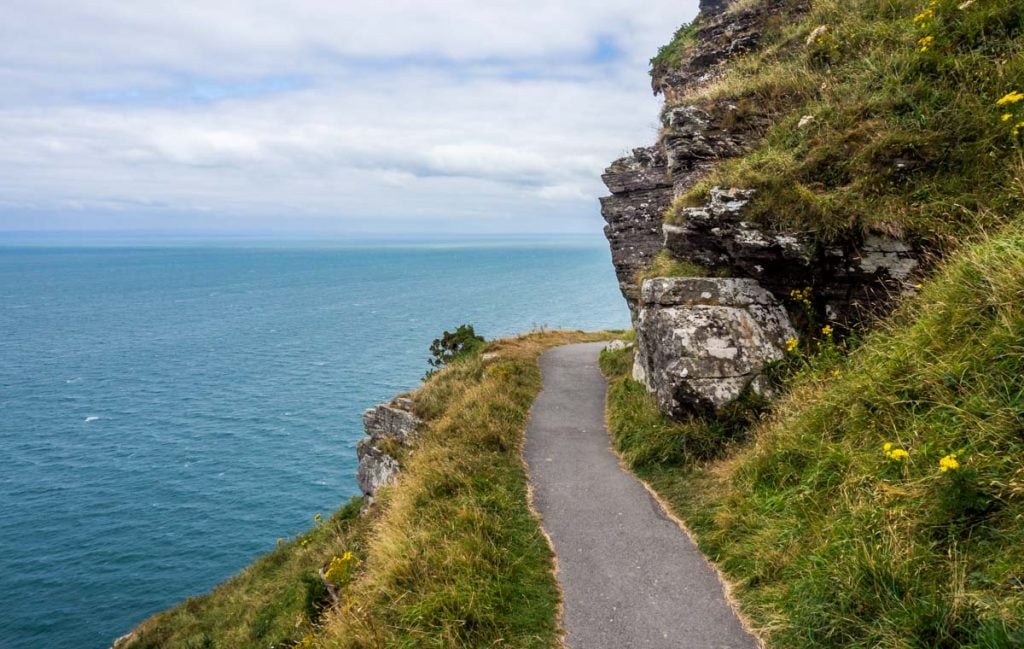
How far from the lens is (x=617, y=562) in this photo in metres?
8.02

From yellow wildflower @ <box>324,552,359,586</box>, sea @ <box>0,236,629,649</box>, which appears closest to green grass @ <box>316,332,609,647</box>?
yellow wildflower @ <box>324,552,359,586</box>

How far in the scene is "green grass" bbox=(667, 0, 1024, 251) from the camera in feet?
30.6

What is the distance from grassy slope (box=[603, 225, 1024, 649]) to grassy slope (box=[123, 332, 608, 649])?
9.56 feet

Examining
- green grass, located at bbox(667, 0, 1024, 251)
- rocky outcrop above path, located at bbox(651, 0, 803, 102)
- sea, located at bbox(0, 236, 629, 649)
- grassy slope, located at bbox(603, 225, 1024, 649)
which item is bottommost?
sea, located at bbox(0, 236, 629, 649)

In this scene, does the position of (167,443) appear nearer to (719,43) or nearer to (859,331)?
(719,43)

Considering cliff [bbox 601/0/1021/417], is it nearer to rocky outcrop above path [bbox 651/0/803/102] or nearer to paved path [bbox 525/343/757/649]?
paved path [bbox 525/343/757/649]

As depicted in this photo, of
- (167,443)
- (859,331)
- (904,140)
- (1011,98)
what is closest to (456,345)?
(859,331)

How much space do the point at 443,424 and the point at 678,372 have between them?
6453 millimetres

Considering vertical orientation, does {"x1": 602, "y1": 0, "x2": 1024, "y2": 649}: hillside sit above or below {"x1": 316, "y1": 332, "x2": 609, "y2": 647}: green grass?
above

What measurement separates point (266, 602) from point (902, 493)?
19249 millimetres

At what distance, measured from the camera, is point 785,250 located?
1087 cm

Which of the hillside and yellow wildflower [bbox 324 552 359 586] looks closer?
the hillside

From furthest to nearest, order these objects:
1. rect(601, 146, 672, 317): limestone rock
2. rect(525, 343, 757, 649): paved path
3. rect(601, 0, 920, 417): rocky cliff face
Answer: rect(601, 146, 672, 317): limestone rock, rect(601, 0, 920, 417): rocky cliff face, rect(525, 343, 757, 649): paved path

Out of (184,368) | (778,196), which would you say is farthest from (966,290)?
(184,368)
